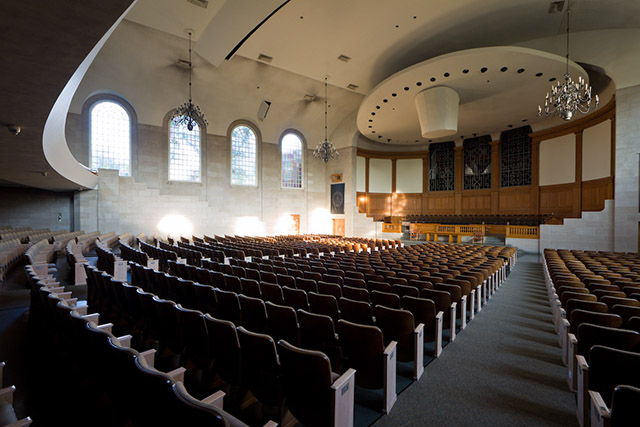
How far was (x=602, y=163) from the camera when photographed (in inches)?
521

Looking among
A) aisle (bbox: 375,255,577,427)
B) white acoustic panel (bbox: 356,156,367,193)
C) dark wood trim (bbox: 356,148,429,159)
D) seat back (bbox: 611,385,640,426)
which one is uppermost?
dark wood trim (bbox: 356,148,429,159)

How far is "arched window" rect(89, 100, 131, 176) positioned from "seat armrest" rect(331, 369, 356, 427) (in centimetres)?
1596

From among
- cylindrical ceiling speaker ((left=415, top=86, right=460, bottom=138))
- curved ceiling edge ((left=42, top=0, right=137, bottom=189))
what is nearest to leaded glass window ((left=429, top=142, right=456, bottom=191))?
cylindrical ceiling speaker ((left=415, top=86, right=460, bottom=138))

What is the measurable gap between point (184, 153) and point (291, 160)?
263 inches

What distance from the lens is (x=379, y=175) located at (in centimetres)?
2178

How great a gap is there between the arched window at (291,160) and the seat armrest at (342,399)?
17.7 meters

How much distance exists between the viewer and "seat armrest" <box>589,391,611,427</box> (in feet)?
5.20

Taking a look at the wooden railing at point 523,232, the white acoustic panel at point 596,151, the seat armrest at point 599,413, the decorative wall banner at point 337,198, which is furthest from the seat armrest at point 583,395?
the decorative wall banner at point 337,198

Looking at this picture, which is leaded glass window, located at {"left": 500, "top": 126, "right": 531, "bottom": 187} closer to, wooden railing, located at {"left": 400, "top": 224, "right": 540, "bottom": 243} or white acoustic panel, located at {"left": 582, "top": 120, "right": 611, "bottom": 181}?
white acoustic panel, located at {"left": 582, "top": 120, "right": 611, "bottom": 181}

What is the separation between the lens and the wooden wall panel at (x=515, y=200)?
17156 millimetres

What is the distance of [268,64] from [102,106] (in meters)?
8.20

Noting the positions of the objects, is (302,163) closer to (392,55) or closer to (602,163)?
(392,55)

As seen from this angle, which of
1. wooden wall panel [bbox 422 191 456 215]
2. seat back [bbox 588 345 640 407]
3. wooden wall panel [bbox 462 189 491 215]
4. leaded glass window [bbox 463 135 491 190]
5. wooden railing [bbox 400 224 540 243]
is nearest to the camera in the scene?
seat back [bbox 588 345 640 407]

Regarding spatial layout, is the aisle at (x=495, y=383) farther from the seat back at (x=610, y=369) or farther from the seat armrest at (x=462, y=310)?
the seat back at (x=610, y=369)
